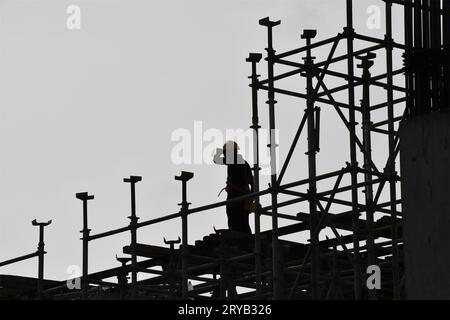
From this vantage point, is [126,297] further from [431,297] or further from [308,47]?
[431,297]

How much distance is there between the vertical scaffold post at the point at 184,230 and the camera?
98.5 ft

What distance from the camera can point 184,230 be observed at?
3023 centimetres

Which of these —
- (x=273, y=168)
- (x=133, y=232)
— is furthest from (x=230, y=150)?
(x=273, y=168)

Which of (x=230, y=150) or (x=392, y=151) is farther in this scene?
(x=230, y=150)

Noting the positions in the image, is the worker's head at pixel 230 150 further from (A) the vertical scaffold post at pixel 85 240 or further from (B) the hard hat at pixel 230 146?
(A) the vertical scaffold post at pixel 85 240

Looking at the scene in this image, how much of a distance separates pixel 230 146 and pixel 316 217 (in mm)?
5521

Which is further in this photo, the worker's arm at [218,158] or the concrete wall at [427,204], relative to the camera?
the worker's arm at [218,158]

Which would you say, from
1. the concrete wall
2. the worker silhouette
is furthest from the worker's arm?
the concrete wall

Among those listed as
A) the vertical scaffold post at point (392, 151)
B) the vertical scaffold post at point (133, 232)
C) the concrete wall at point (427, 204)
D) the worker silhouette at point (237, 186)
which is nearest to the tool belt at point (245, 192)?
the worker silhouette at point (237, 186)

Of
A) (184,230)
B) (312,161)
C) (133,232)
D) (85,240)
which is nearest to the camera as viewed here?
(312,161)

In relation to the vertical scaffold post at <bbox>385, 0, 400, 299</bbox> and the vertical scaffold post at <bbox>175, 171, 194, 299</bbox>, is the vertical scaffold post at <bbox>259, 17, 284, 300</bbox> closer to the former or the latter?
the vertical scaffold post at <bbox>175, 171, 194, 299</bbox>

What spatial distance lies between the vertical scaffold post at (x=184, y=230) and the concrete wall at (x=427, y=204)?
4.82 metres

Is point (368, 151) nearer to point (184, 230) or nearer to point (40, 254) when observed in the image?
point (184, 230)

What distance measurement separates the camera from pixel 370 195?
2930 centimetres
